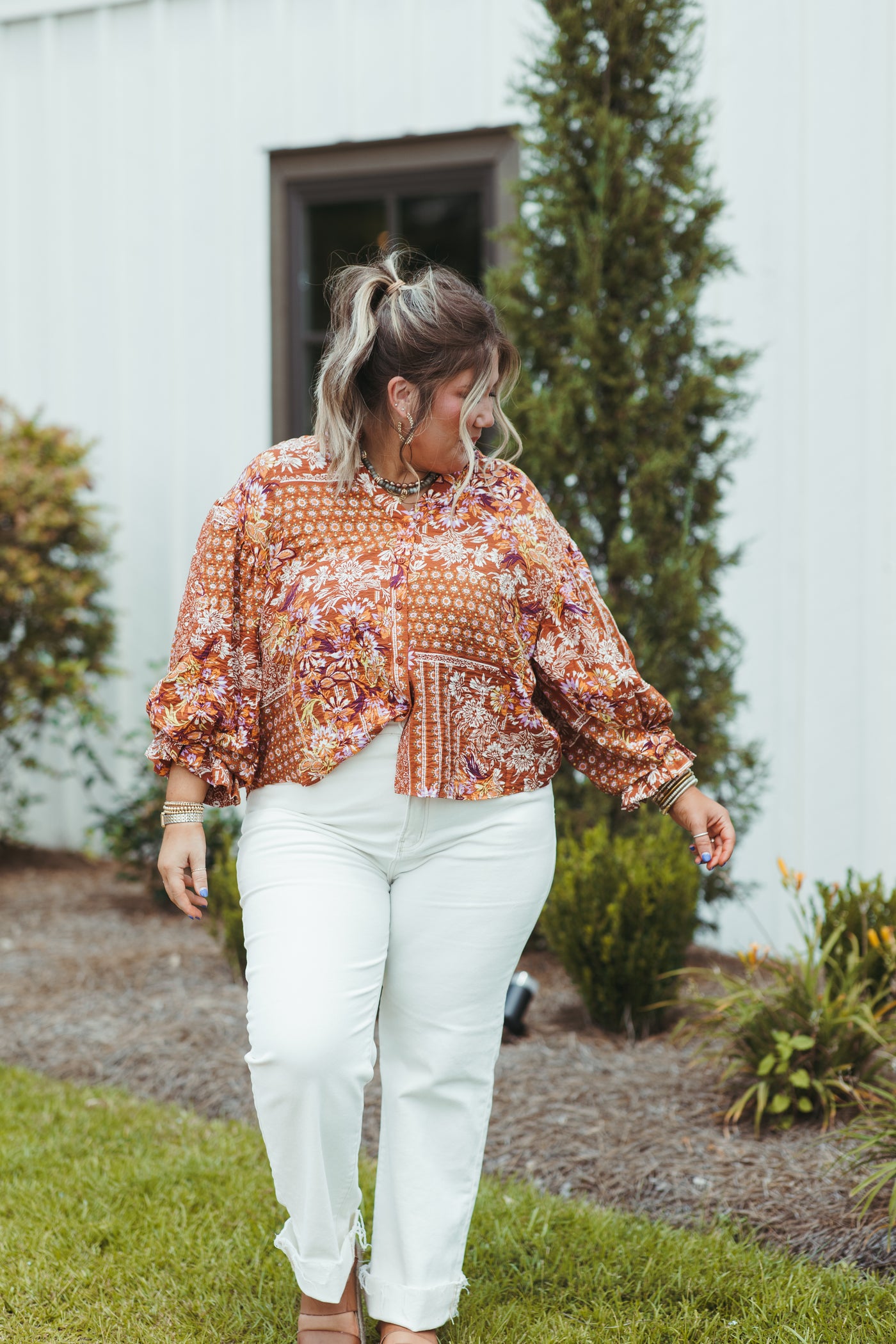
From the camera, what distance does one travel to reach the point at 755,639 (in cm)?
559

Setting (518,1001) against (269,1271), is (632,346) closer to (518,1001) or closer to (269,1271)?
(518,1001)

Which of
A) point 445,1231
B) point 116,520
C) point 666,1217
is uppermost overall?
point 116,520

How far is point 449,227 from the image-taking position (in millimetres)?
6195

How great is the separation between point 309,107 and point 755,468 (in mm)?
2841

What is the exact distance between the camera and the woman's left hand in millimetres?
2373

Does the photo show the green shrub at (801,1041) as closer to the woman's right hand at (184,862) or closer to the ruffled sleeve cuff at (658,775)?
the ruffled sleeve cuff at (658,775)

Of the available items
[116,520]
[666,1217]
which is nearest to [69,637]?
[116,520]

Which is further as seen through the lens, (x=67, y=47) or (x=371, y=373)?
(x=67, y=47)

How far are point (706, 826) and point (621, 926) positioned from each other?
1.66m

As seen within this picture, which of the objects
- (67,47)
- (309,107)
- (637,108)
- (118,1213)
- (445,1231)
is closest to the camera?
(445,1231)

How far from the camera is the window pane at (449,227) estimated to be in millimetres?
6148

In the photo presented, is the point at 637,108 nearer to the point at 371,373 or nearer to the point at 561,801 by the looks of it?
the point at 561,801

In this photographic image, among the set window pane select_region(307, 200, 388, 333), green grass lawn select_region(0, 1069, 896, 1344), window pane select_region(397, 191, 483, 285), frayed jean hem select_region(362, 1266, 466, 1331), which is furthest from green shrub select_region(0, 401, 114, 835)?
frayed jean hem select_region(362, 1266, 466, 1331)

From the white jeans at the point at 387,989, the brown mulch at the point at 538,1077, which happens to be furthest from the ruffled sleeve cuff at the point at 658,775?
the brown mulch at the point at 538,1077
